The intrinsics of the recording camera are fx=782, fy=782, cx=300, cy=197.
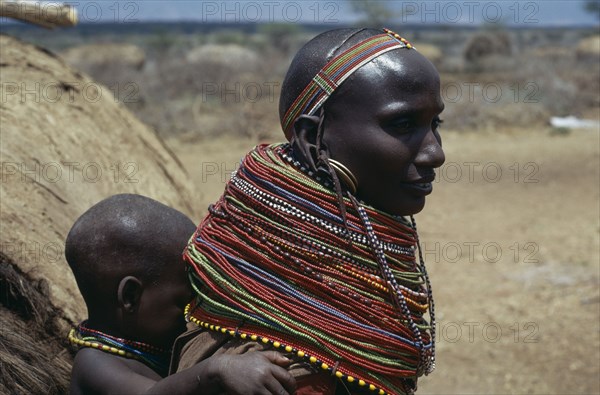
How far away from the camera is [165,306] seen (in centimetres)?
232

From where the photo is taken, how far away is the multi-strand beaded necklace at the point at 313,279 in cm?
196

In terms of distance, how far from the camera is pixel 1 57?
14.0ft

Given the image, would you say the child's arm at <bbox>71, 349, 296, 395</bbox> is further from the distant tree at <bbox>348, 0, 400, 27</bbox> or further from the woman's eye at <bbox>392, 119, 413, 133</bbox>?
the distant tree at <bbox>348, 0, 400, 27</bbox>

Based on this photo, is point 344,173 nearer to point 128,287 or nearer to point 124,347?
point 128,287

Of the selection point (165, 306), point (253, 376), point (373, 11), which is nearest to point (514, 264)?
point (165, 306)

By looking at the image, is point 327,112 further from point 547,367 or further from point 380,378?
point 547,367

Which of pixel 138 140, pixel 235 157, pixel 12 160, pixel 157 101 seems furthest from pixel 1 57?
pixel 157 101

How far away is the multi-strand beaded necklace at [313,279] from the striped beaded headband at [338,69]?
0.54ft

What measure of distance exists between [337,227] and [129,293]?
70cm

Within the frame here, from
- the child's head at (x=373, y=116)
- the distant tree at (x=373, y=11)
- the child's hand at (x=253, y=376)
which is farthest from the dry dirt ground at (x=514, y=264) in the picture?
the distant tree at (x=373, y=11)

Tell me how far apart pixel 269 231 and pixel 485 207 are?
6.81 metres

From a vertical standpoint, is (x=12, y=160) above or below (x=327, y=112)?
below

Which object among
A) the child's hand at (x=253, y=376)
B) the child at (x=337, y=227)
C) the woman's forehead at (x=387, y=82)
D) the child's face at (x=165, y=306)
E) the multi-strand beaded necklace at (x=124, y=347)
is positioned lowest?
the multi-strand beaded necklace at (x=124, y=347)

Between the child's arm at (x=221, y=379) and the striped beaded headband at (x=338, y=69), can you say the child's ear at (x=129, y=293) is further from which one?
the striped beaded headband at (x=338, y=69)
